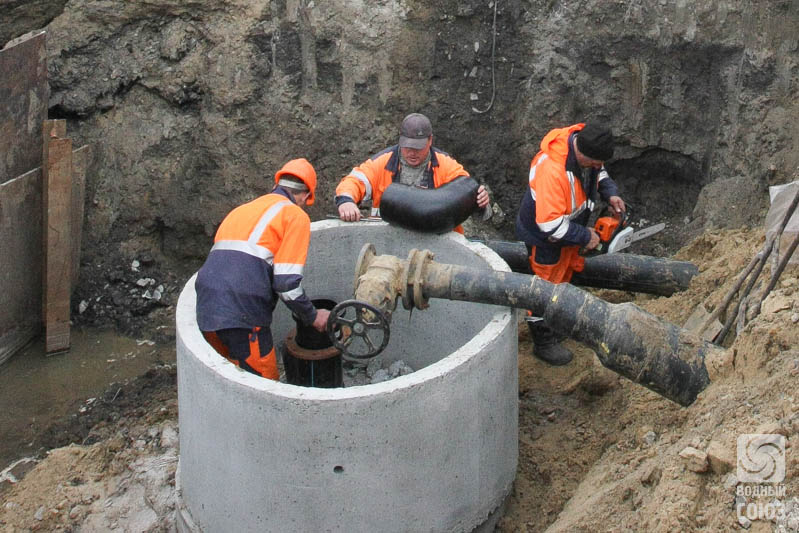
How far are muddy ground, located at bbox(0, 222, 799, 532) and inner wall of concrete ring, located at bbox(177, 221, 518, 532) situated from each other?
52 cm

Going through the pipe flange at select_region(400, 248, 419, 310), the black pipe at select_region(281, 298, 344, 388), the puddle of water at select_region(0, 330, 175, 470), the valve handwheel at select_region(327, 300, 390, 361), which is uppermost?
the pipe flange at select_region(400, 248, 419, 310)

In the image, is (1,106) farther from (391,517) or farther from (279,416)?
(391,517)

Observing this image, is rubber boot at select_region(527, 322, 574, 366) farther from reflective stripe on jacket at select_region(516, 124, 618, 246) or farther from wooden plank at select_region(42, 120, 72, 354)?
wooden plank at select_region(42, 120, 72, 354)

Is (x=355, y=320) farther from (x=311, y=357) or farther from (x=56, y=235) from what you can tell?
(x=56, y=235)

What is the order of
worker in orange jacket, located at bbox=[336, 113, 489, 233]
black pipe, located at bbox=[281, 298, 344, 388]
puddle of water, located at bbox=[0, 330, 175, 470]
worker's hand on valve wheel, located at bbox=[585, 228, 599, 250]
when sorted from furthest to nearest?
puddle of water, located at bbox=[0, 330, 175, 470], worker in orange jacket, located at bbox=[336, 113, 489, 233], worker's hand on valve wheel, located at bbox=[585, 228, 599, 250], black pipe, located at bbox=[281, 298, 344, 388]

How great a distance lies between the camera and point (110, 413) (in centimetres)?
604

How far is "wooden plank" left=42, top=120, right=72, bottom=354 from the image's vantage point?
6559 millimetres

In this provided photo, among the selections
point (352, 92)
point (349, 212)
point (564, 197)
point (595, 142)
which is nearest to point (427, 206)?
point (349, 212)

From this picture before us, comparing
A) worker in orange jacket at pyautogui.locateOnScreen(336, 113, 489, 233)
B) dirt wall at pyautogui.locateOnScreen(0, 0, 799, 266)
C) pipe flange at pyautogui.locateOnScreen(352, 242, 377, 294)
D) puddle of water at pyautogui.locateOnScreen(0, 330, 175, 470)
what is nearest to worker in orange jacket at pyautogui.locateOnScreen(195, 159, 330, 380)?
pipe flange at pyautogui.locateOnScreen(352, 242, 377, 294)

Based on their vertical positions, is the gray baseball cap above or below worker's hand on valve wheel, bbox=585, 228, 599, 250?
above

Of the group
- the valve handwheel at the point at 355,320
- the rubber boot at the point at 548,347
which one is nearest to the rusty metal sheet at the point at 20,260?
the valve handwheel at the point at 355,320

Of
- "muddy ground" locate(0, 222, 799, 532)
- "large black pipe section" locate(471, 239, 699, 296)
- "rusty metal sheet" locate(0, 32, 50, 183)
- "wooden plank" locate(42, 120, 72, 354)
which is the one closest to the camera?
"muddy ground" locate(0, 222, 799, 532)

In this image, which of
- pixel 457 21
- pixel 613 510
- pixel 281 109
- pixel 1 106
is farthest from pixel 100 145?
pixel 613 510

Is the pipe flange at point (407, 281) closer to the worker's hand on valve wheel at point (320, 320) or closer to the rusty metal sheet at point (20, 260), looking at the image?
the worker's hand on valve wheel at point (320, 320)
